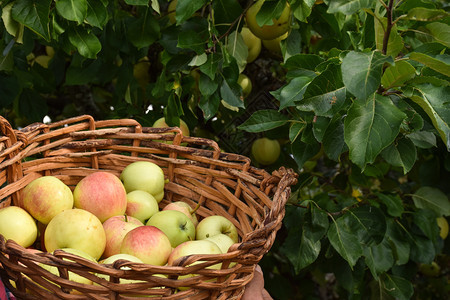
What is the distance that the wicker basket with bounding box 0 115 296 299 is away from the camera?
0.88 meters

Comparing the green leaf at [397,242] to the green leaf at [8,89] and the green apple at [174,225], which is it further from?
the green leaf at [8,89]

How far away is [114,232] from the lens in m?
1.19

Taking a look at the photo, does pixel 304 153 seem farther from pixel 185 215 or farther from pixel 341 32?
pixel 341 32

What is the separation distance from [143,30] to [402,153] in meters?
0.85

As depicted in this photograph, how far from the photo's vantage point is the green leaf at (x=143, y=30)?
1631mm

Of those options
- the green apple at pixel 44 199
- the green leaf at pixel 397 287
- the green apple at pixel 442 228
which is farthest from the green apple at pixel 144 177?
the green apple at pixel 442 228

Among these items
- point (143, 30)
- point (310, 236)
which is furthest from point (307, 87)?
point (143, 30)

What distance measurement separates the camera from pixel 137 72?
203 centimetres

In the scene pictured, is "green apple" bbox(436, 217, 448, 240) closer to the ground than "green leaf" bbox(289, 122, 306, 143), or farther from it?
closer to the ground

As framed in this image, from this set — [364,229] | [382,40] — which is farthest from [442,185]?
[382,40]

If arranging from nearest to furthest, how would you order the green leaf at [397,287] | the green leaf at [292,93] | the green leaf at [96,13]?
the green leaf at [292,93] → the green leaf at [96,13] → the green leaf at [397,287]

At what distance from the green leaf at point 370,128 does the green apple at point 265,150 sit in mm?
852

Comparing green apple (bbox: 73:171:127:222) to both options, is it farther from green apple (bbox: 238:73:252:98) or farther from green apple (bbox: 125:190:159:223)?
green apple (bbox: 238:73:252:98)

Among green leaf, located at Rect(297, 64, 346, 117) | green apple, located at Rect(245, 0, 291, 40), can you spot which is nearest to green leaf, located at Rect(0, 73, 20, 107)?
green apple, located at Rect(245, 0, 291, 40)
